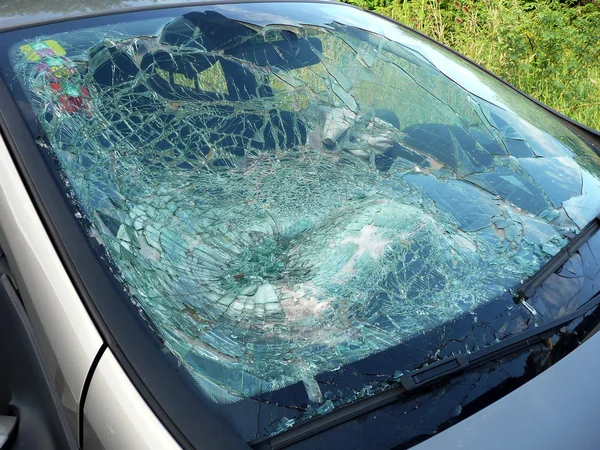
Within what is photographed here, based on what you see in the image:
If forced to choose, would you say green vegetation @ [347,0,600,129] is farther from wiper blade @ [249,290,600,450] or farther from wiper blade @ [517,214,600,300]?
wiper blade @ [249,290,600,450]

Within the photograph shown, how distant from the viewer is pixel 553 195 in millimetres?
1672

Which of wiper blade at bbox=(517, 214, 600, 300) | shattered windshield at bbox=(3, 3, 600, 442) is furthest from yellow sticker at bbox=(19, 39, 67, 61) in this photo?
wiper blade at bbox=(517, 214, 600, 300)

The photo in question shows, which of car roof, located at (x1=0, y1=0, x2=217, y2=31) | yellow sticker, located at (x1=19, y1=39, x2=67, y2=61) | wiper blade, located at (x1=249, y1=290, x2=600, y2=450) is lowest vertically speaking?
wiper blade, located at (x1=249, y1=290, x2=600, y2=450)

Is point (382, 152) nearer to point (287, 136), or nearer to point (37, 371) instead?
point (287, 136)

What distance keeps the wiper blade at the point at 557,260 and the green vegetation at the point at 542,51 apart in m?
2.72

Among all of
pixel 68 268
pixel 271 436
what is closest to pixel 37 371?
pixel 68 268

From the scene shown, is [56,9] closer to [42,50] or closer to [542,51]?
[42,50]

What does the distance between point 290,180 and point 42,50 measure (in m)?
0.73

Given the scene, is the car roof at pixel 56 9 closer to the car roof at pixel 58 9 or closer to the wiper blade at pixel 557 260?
the car roof at pixel 58 9

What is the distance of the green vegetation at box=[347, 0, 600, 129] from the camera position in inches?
168

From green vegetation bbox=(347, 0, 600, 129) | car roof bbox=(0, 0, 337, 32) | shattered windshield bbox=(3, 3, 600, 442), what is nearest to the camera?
shattered windshield bbox=(3, 3, 600, 442)

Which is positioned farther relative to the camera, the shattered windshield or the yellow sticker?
the yellow sticker

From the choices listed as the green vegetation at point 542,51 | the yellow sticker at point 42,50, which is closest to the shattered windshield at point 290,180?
the yellow sticker at point 42,50

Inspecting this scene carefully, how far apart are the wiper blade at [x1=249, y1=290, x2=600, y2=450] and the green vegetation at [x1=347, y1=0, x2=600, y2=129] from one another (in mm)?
3148
